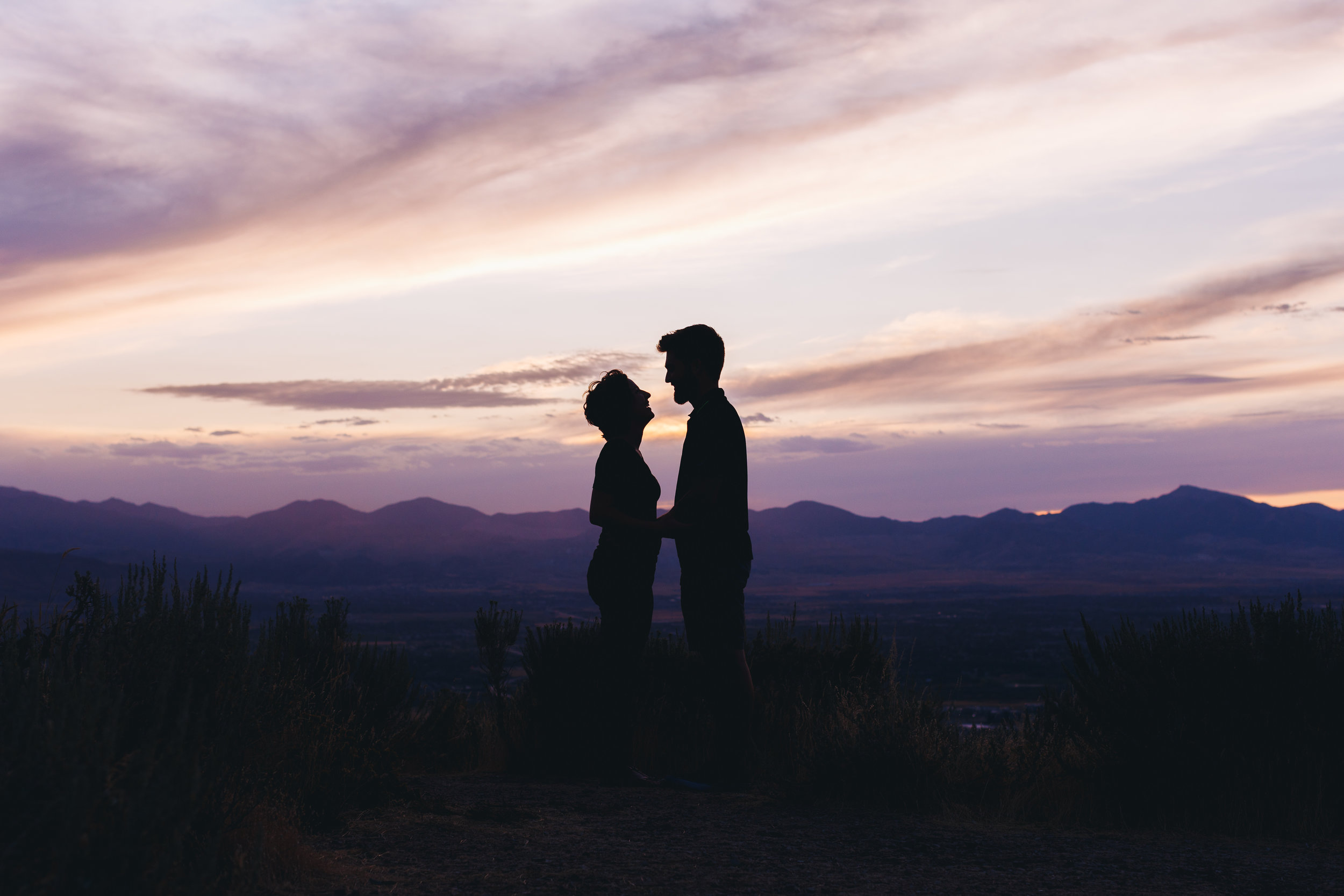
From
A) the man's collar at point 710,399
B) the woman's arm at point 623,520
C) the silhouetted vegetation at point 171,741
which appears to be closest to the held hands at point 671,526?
the woman's arm at point 623,520

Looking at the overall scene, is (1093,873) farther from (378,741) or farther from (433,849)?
(378,741)

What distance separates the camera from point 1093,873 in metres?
4.02

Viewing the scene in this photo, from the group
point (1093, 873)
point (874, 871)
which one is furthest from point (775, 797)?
point (1093, 873)

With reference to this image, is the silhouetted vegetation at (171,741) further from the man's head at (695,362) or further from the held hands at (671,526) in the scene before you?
the man's head at (695,362)

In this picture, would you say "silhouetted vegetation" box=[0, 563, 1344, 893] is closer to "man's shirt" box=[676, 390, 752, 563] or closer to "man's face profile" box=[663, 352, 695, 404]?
"man's shirt" box=[676, 390, 752, 563]

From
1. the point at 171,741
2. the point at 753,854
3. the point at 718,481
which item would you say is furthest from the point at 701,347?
the point at 171,741

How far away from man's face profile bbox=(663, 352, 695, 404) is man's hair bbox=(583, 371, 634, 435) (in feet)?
0.89

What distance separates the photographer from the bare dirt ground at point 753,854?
3.80 meters

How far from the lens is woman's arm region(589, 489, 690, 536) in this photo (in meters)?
5.31

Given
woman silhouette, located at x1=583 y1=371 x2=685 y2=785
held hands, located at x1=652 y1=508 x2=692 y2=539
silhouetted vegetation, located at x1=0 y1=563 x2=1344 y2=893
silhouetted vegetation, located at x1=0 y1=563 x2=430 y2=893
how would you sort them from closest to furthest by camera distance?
silhouetted vegetation, located at x1=0 y1=563 x2=430 y2=893
silhouetted vegetation, located at x1=0 y1=563 x2=1344 y2=893
held hands, located at x1=652 y1=508 x2=692 y2=539
woman silhouette, located at x1=583 y1=371 x2=685 y2=785

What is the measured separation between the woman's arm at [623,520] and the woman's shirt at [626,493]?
3 cm

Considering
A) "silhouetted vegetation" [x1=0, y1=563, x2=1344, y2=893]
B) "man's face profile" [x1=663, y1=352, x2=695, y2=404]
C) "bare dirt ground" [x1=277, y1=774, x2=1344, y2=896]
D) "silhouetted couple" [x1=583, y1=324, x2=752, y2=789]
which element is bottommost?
"bare dirt ground" [x1=277, y1=774, x2=1344, y2=896]

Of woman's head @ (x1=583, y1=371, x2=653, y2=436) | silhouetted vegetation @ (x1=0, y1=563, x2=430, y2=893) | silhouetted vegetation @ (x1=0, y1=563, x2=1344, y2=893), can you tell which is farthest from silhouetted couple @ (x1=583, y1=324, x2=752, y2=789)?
silhouetted vegetation @ (x1=0, y1=563, x2=430, y2=893)

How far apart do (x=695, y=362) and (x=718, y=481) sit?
0.73 meters
